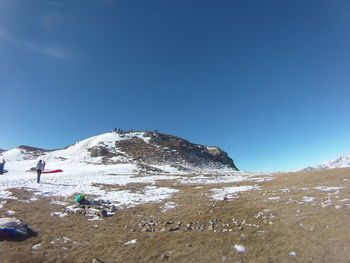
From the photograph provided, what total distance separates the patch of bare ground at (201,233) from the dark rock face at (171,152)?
56.4m

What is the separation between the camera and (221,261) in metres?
7.76

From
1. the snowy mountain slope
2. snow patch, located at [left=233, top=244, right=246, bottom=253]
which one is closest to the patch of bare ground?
snow patch, located at [left=233, top=244, right=246, bottom=253]

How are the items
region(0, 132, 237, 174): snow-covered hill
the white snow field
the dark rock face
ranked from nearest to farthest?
the white snow field → region(0, 132, 237, 174): snow-covered hill → the dark rock face

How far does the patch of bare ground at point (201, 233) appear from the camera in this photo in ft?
26.7

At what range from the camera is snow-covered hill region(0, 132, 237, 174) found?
2751 inches

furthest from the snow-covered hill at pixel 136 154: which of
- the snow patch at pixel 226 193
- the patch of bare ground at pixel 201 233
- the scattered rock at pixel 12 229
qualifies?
the scattered rock at pixel 12 229

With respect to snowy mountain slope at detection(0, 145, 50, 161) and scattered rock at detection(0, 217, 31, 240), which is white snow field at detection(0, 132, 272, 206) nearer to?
snowy mountain slope at detection(0, 145, 50, 161)

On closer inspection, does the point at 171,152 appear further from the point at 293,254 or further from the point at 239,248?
the point at 293,254

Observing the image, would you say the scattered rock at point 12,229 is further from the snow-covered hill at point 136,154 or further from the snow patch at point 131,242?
the snow-covered hill at point 136,154

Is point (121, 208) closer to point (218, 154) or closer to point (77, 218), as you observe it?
point (77, 218)

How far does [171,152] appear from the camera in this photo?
306 ft

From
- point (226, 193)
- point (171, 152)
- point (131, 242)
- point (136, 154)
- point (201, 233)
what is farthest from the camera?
point (171, 152)

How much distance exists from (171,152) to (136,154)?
702 inches

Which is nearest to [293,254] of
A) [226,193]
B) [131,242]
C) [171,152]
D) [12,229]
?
[131,242]
